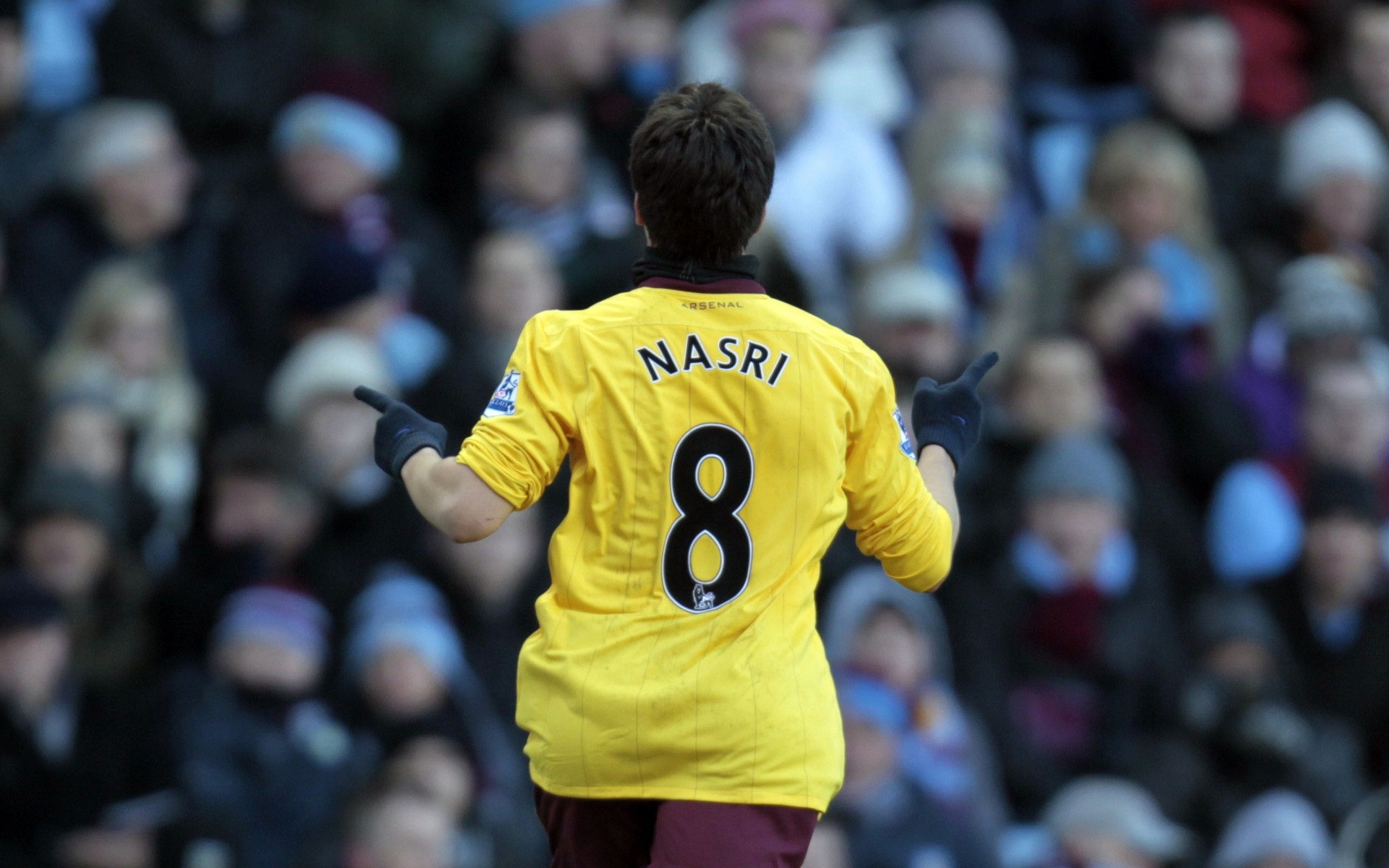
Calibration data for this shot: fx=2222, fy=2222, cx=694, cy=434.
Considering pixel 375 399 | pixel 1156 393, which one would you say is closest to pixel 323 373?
pixel 1156 393

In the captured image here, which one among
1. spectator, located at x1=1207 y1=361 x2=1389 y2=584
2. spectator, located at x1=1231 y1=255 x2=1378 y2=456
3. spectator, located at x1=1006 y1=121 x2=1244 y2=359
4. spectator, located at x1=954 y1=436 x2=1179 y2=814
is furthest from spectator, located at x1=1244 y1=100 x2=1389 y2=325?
spectator, located at x1=954 y1=436 x2=1179 y2=814

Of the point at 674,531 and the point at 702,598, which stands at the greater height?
the point at 674,531

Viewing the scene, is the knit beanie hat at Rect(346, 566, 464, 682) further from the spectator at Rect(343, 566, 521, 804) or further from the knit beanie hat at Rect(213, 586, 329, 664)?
the knit beanie hat at Rect(213, 586, 329, 664)

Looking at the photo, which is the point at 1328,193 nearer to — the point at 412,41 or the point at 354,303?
the point at 412,41

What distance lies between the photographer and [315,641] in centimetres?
744

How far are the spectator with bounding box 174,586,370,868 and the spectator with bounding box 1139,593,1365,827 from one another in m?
→ 3.09

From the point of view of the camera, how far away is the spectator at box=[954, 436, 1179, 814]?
27.3 feet

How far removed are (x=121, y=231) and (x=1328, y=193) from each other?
5.58 metres

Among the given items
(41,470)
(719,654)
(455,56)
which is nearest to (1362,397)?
(455,56)

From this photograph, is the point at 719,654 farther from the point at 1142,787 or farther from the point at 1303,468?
the point at 1303,468

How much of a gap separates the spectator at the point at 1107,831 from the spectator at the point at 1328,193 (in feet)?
10.9

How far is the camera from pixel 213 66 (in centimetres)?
884

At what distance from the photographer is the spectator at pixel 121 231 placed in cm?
820

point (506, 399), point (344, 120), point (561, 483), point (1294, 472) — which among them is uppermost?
point (344, 120)
